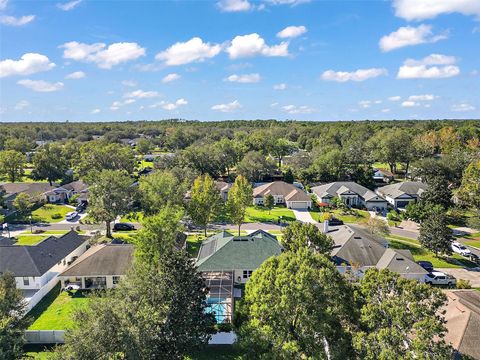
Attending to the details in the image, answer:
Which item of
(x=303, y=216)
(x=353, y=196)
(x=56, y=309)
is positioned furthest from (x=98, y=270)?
(x=353, y=196)

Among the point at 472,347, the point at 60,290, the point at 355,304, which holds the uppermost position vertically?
the point at 355,304

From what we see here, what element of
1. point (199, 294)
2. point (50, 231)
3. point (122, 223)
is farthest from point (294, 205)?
point (199, 294)

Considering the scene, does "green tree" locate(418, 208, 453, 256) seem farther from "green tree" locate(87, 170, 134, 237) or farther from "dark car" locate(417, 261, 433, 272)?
"green tree" locate(87, 170, 134, 237)

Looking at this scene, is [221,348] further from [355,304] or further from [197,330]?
[355,304]

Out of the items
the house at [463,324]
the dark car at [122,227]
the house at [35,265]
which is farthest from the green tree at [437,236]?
the house at [35,265]

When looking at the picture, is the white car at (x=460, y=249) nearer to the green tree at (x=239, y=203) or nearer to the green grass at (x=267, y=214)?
the green grass at (x=267, y=214)

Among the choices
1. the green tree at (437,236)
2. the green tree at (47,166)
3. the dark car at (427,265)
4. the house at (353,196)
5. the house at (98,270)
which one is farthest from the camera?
the green tree at (47,166)

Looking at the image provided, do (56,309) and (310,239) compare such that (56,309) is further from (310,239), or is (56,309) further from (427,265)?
(427,265)
